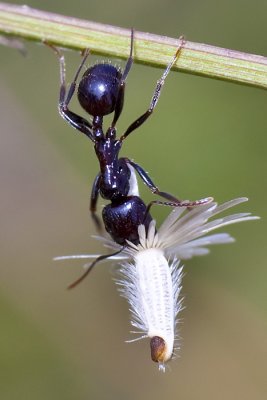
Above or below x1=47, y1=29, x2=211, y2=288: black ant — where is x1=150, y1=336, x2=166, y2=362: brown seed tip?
below

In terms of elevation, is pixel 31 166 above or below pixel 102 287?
above

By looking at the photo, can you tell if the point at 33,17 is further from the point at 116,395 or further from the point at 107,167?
the point at 116,395

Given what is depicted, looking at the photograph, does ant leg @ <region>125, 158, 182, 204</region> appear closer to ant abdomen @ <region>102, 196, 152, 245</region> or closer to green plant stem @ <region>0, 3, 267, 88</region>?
ant abdomen @ <region>102, 196, 152, 245</region>

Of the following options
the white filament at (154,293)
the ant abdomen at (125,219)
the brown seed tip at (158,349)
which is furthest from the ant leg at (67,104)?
the brown seed tip at (158,349)

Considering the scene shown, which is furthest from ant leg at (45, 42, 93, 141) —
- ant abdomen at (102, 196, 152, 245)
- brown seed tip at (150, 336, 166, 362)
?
brown seed tip at (150, 336, 166, 362)

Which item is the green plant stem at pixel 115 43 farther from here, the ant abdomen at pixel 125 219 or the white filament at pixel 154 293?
the white filament at pixel 154 293

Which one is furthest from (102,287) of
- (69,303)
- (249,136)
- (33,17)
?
(33,17)
